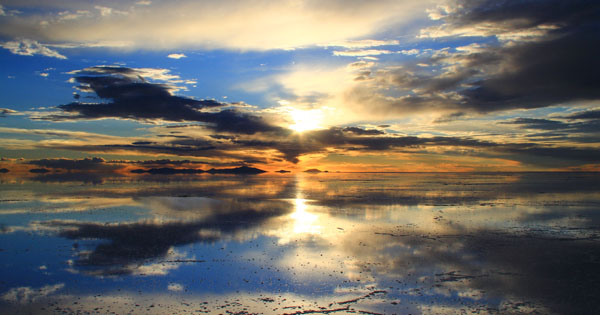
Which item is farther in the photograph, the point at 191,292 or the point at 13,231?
the point at 13,231

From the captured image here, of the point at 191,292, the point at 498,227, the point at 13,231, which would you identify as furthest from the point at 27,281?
the point at 498,227

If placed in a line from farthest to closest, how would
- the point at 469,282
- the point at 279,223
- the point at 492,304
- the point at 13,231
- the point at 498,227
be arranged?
the point at 279,223
the point at 498,227
the point at 13,231
the point at 469,282
the point at 492,304

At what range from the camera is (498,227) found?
26.4m

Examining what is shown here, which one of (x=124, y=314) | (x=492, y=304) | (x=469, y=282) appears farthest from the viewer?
(x=469, y=282)

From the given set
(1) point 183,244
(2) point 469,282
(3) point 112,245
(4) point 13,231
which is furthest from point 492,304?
(4) point 13,231

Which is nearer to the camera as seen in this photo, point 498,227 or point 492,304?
point 492,304

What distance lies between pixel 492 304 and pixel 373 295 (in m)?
3.82

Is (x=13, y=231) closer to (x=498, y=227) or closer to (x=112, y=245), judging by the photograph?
(x=112, y=245)

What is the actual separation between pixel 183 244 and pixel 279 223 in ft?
30.2

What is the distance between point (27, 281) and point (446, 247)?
19283 mm

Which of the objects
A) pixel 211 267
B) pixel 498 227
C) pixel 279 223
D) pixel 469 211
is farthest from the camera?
pixel 469 211

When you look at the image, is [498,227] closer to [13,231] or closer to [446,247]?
[446,247]

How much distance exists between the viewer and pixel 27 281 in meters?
14.6

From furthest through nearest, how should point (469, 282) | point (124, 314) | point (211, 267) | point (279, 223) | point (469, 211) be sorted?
point (469, 211) → point (279, 223) → point (211, 267) → point (469, 282) → point (124, 314)
